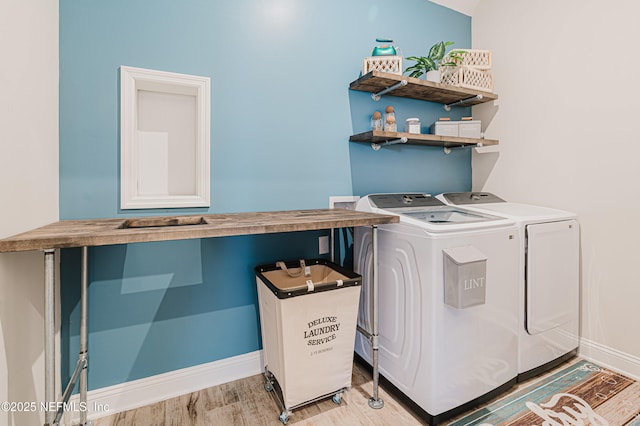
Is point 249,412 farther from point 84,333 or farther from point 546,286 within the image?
point 546,286

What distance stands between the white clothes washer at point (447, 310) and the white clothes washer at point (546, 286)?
0.12 m

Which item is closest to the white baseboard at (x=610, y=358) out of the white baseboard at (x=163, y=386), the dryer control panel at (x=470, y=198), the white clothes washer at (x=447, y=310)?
the white clothes washer at (x=447, y=310)

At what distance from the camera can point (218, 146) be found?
1718 mm

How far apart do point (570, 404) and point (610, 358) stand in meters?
0.62

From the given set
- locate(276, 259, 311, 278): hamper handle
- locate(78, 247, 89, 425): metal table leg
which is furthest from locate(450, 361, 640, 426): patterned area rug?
locate(78, 247, 89, 425): metal table leg

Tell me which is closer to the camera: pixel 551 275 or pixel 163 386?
pixel 163 386

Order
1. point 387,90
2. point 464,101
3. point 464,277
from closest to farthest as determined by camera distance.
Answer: point 464,277
point 387,90
point 464,101

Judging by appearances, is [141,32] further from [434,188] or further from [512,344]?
[512,344]

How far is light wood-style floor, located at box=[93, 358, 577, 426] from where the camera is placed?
1.46m

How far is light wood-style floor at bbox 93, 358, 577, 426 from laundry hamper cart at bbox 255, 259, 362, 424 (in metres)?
0.07

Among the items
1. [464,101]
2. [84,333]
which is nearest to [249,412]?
[84,333]

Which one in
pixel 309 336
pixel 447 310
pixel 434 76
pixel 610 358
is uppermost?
pixel 434 76

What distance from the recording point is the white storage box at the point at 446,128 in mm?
2328

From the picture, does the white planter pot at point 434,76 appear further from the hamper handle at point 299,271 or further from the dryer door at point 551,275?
the hamper handle at point 299,271
